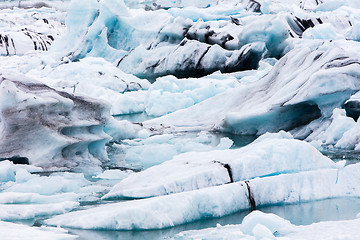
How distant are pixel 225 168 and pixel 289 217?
705 mm

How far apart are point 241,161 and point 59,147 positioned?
2.14 meters

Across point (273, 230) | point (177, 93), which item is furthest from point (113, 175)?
point (177, 93)

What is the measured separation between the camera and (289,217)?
3.68 m

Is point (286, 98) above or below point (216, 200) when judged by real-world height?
below

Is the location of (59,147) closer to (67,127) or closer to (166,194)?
(67,127)

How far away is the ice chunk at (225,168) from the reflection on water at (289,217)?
359mm

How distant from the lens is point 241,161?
4176mm

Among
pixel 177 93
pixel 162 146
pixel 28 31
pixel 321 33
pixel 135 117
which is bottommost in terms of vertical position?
pixel 28 31

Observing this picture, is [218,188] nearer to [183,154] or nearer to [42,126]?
[183,154]

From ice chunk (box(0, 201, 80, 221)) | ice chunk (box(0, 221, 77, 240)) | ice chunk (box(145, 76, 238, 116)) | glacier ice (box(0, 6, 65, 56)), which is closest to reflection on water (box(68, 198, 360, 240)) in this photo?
ice chunk (box(0, 221, 77, 240))

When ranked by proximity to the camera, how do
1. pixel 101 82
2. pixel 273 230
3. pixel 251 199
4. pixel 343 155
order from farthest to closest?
pixel 101 82 → pixel 343 155 → pixel 251 199 → pixel 273 230

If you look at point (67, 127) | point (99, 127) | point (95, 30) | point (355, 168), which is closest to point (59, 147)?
point (67, 127)

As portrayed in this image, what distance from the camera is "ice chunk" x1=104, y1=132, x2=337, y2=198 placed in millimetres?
4047

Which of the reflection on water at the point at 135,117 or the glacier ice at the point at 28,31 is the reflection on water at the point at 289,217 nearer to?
the reflection on water at the point at 135,117
